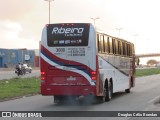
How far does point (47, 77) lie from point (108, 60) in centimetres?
349

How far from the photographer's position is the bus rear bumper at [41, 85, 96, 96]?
18.5m

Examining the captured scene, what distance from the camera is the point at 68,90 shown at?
18.7m

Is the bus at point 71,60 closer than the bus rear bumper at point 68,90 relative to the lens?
No

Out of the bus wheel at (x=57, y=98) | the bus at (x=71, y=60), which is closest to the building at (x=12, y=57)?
the bus wheel at (x=57, y=98)

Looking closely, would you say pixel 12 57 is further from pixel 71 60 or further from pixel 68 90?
pixel 68 90

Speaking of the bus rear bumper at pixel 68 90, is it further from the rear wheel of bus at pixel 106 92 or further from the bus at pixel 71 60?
the rear wheel of bus at pixel 106 92

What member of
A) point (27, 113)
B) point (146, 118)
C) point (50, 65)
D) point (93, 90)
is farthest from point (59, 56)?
point (146, 118)

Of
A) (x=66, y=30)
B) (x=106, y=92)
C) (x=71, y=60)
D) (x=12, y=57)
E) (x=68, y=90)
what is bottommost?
(x=106, y=92)

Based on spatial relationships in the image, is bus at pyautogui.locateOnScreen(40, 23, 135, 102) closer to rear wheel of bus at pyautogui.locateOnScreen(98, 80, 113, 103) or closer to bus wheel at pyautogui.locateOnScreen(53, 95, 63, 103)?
rear wheel of bus at pyautogui.locateOnScreen(98, 80, 113, 103)

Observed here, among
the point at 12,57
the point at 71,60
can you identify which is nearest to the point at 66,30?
the point at 71,60

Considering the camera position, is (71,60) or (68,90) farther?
(71,60)

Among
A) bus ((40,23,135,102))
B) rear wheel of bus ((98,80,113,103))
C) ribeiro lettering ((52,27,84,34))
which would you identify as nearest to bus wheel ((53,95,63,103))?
bus ((40,23,135,102))

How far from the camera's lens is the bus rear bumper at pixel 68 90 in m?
18.5

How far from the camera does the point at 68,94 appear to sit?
1867 centimetres
